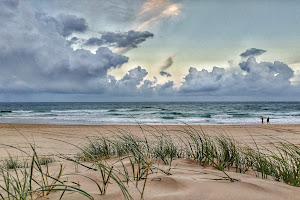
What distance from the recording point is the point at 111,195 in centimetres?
159

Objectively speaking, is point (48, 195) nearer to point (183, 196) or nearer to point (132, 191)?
point (132, 191)

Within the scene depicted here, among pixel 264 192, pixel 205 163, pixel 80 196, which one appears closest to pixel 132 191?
pixel 80 196

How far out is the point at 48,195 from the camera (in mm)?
1643

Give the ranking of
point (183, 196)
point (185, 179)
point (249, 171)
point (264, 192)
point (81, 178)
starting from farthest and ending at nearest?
point (249, 171) → point (81, 178) → point (185, 179) → point (264, 192) → point (183, 196)

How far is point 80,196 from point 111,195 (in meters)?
0.23

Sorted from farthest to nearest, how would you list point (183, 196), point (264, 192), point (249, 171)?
1. point (249, 171)
2. point (264, 192)
3. point (183, 196)

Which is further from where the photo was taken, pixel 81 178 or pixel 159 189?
pixel 81 178

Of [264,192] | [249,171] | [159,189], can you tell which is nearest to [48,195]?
[159,189]

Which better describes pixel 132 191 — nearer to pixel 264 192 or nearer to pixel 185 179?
pixel 185 179

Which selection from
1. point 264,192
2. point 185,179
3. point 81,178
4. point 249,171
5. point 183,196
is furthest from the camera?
point 249,171

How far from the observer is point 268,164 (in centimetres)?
280

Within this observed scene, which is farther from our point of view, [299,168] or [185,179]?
[299,168]

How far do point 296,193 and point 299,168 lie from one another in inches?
27.9

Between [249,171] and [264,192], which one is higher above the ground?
[264,192]
